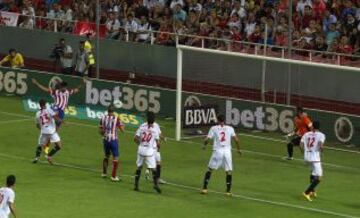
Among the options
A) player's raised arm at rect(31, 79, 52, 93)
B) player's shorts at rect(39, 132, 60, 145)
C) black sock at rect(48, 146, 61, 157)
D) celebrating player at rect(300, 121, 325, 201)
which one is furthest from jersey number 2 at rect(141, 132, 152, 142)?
player's raised arm at rect(31, 79, 52, 93)

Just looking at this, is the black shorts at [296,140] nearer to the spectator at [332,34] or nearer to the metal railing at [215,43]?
the metal railing at [215,43]

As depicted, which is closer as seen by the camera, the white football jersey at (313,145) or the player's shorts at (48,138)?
the white football jersey at (313,145)

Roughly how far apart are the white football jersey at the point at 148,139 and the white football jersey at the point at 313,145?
12.6ft

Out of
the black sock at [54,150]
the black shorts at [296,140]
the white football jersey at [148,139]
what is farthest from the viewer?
the black shorts at [296,140]

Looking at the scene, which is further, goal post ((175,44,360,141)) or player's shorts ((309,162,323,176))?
→ goal post ((175,44,360,141))

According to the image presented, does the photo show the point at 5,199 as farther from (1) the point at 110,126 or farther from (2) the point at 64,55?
(2) the point at 64,55

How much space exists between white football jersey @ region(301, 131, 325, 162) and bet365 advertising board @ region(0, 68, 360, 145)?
7071mm

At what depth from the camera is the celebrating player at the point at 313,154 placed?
96.9ft

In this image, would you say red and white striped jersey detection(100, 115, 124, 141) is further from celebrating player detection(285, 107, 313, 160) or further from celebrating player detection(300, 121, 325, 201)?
celebrating player detection(285, 107, 313, 160)

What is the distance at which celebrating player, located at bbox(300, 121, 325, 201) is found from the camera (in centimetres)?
2955

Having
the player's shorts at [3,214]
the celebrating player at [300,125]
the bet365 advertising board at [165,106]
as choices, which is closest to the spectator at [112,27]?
the bet365 advertising board at [165,106]

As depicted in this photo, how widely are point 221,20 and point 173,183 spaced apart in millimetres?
14170

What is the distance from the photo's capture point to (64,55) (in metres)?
46.9

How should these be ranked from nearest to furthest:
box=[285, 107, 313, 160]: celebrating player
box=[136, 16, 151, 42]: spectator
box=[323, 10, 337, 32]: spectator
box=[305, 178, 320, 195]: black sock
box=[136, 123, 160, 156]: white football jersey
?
box=[305, 178, 320, 195]: black sock
box=[136, 123, 160, 156]: white football jersey
box=[285, 107, 313, 160]: celebrating player
box=[323, 10, 337, 32]: spectator
box=[136, 16, 151, 42]: spectator
